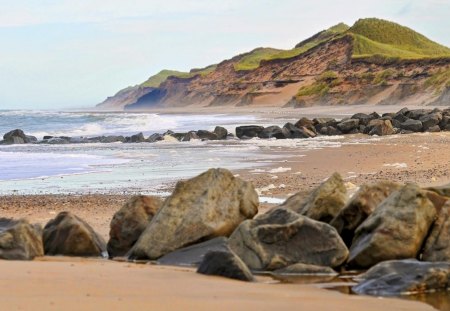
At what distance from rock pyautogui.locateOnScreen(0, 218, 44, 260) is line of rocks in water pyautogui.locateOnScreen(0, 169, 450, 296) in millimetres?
11

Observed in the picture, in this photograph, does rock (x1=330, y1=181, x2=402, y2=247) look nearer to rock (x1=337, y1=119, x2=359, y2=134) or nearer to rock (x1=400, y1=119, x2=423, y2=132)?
rock (x1=400, y1=119, x2=423, y2=132)

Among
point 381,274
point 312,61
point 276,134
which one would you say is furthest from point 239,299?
point 312,61

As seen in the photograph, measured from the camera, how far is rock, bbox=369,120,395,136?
3081 centimetres

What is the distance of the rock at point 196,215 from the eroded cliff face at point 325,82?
55617mm

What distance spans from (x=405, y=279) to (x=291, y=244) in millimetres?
A: 1586

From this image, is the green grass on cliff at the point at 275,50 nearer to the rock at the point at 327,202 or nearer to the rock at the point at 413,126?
the rock at the point at 413,126

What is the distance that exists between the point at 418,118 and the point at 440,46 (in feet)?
272

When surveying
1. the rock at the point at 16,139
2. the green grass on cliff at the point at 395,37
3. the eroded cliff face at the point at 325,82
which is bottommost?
the rock at the point at 16,139

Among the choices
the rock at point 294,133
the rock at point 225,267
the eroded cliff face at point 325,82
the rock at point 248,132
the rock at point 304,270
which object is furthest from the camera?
the eroded cliff face at point 325,82

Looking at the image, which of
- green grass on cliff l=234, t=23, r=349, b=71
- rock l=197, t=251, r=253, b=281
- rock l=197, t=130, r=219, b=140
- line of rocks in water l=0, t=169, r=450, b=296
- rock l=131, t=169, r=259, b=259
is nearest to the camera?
rock l=197, t=251, r=253, b=281

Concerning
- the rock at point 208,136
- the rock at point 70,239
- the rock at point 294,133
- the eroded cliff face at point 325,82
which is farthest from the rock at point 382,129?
the eroded cliff face at point 325,82

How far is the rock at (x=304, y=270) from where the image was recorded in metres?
7.14

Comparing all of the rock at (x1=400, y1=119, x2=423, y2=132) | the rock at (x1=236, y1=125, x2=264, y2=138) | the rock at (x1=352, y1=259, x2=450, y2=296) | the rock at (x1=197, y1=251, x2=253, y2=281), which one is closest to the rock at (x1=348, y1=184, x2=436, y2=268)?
the rock at (x1=352, y1=259, x2=450, y2=296)

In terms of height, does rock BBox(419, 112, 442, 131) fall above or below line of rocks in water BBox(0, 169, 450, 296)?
above
